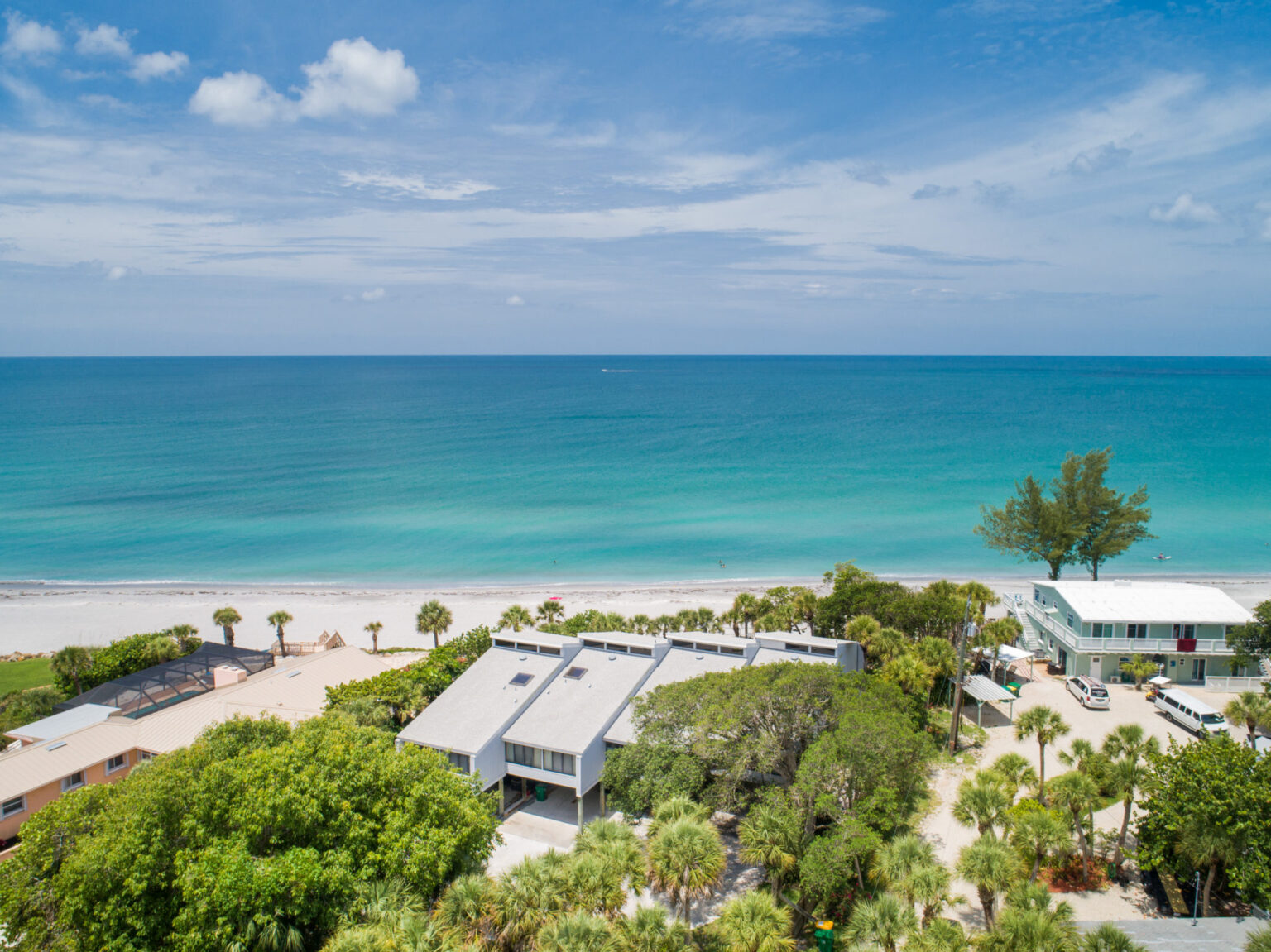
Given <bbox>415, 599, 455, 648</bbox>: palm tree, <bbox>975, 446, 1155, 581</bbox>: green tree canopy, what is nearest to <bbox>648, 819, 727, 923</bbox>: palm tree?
<bbox>415, 599, 455, 648</bbox>: palm tree

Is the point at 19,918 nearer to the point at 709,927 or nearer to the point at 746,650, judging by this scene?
the point at 709,927

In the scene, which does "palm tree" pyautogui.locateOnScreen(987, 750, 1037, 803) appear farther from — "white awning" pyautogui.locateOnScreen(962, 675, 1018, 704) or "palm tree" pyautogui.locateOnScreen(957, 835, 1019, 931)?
"white awning" pyautogui.locateOnScreen(962, 675, 1018, 704)

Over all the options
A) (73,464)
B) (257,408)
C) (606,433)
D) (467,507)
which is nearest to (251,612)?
(467,507)

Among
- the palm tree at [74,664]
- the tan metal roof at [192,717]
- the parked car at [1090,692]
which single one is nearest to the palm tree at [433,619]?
the tan metal roof at [192,717]

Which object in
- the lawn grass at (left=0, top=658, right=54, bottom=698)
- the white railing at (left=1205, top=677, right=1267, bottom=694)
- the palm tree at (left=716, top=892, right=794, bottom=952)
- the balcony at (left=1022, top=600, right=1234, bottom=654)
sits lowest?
the lawn grass at (left=0, top=658, right=54, bottom=698)

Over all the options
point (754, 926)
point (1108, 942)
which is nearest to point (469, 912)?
point (754, 926)

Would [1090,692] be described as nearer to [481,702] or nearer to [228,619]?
[481,702]
